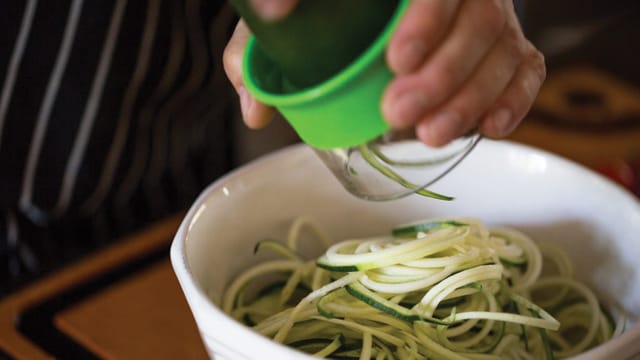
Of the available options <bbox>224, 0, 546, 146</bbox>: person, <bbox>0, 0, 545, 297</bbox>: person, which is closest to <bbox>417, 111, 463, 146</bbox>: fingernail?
<bbox>224, 0, 546, 146</bbox>: person

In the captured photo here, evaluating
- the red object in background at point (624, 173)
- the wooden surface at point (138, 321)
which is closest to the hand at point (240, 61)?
the wooden surface at point (138, 321)

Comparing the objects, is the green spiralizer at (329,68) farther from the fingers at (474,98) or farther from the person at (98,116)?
the person at (98,116)

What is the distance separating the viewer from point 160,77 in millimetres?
846

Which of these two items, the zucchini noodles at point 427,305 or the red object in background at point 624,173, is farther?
the red object in background at point 624,173

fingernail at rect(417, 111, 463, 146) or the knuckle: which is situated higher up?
the knuckle

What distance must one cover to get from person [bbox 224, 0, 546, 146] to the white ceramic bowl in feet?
0.57

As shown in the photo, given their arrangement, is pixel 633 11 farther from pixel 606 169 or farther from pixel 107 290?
pixel 107 290

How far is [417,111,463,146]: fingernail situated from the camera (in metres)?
0.42

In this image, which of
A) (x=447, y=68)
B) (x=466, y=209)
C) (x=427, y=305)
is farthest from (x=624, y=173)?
(x=447, y=68)

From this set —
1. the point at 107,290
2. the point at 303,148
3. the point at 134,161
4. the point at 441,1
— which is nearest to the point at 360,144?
the point at 441,1

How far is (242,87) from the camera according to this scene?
0.53m

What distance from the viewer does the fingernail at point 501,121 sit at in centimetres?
46

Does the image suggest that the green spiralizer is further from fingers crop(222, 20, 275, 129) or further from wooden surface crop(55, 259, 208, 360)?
wooden surface crop(55, 259, 208, 360)

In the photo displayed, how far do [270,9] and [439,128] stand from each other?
0.35ft
